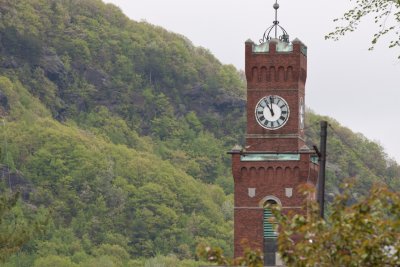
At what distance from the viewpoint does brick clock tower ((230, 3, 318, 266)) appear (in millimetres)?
83500

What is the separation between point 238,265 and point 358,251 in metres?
4.53

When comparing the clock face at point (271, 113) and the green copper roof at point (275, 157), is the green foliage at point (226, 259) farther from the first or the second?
the clock face at point (271, 113)

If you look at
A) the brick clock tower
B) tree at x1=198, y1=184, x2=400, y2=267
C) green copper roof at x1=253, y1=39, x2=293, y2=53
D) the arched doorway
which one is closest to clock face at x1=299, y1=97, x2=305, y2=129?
the brick clock tower

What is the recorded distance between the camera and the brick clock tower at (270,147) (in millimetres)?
83500

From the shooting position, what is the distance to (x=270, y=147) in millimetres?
84438

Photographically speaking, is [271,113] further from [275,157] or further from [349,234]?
[349,234]

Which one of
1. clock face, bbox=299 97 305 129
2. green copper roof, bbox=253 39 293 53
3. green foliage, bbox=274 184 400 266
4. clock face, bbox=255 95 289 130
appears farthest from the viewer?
clock face, bbox=299 97 305 129

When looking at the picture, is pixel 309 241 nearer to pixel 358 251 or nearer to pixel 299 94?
pixel 358 251

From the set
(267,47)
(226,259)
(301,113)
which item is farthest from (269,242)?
(226,259)

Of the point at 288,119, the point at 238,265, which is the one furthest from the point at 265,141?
the point at 238,265

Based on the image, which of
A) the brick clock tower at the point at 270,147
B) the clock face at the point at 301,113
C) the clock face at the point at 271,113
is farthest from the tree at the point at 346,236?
the clock face at the point at 301,113

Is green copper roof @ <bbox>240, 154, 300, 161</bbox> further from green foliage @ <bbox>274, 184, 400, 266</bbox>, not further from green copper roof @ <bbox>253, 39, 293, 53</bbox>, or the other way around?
green foliage @ <bbox>274, 184, 400, 266</bbox>

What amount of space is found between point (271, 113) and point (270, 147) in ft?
5.43

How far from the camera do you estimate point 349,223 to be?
43.0 meters
